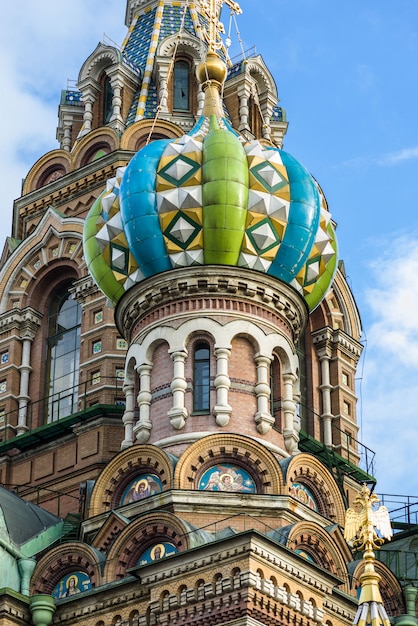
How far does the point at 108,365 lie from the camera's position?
108 feet

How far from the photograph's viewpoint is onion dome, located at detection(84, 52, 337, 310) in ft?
92.4

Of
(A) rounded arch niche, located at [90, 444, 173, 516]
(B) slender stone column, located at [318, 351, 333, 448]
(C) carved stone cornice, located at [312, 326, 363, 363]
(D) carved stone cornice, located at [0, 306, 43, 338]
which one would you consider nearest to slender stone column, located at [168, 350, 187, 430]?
(A) rounded arch niche, located at [90, 444, 173, 516]

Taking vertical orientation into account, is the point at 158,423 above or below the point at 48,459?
below

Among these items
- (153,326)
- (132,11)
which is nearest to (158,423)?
(153,326)

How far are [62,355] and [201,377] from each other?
7.32 m

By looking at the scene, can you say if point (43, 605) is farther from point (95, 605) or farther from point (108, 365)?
point (108, 365)

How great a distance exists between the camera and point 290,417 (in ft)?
92.7

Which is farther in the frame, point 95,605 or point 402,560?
point 402,560

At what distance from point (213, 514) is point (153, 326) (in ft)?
12.3

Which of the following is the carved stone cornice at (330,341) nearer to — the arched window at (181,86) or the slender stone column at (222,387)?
the arched window at (181,86)

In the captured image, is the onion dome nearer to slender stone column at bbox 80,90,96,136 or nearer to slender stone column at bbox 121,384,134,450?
slender stone column at bbox 121,384,134,450

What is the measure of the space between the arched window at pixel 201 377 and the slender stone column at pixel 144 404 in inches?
30.7

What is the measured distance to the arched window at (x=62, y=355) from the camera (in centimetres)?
3406

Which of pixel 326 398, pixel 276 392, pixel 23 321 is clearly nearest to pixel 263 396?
pixel 276 392
